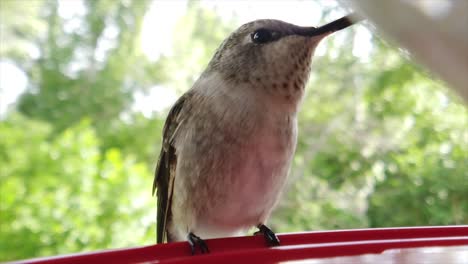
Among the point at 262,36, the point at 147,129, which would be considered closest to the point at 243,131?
the point at 262,36

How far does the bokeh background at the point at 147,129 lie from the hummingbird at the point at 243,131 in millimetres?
463

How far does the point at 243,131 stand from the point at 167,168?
0.23m

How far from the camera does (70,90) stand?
8.06ft

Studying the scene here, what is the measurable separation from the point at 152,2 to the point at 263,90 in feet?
6.24

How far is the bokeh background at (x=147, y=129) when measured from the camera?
1.58 meters

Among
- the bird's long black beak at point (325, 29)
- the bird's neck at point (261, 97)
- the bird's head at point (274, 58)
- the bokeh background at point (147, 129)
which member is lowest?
the bokeh background at point (147, 129)

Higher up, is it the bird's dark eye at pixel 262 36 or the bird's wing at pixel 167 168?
the bird's dark eye at pixel 262 36

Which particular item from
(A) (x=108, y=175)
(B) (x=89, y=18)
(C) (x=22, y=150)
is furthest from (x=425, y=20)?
(B) (x=89, y=18)

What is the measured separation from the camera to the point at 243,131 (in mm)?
794

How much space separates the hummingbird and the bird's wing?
0.02 m

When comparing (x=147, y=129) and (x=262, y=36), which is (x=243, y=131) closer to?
(x=262, y=36)

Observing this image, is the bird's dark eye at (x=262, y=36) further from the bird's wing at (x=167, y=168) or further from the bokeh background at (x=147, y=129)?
the bokeh background at (x=147, y=129)

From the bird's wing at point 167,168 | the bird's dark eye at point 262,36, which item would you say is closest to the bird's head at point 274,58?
the bird's dark eye at point 262,36

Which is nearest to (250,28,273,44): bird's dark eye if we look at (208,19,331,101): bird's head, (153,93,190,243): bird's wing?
(208,19,331,101): bird's head
